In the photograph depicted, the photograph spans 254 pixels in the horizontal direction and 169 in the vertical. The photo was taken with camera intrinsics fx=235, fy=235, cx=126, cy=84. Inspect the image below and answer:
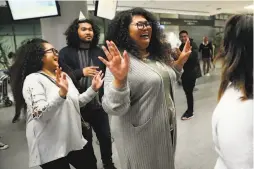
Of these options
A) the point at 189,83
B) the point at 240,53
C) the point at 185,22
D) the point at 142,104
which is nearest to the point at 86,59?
the point at 142,104

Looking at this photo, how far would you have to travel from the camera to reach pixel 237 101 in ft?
2.50

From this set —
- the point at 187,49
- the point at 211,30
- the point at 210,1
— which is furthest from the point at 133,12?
the point at 211,30

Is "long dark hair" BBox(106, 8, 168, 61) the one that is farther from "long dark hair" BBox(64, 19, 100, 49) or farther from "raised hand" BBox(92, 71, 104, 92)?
"long dark hair" BBox(64, 19, 100, 49)

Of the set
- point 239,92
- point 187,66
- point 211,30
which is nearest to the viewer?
point 239,92

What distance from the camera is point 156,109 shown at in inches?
51.1

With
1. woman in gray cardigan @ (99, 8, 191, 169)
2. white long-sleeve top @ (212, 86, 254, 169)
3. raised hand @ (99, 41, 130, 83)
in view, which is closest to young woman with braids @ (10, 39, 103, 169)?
woman in gray cardigan @ (99, 8, 191, 169)

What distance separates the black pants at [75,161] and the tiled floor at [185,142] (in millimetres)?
862

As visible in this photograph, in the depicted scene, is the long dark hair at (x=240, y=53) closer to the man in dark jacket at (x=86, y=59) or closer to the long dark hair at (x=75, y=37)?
the man in dark jacket at (x=86, y=59)

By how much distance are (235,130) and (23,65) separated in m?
1.29

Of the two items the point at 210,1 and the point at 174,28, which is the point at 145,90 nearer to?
the point at 210,1

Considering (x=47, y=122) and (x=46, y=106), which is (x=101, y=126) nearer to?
(x=47, y=122)

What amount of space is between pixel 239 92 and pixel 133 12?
0.84m

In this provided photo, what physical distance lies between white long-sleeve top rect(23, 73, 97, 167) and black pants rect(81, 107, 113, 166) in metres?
0.63

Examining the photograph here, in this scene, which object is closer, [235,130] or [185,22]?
[235,130]
